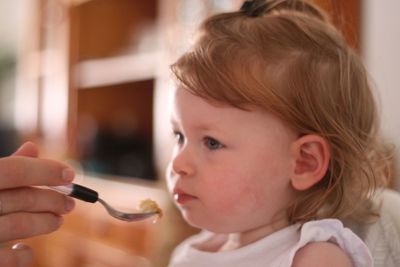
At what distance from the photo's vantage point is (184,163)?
703 millimetres

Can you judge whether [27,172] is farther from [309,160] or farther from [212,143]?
[309,160]

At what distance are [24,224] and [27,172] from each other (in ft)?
0.26

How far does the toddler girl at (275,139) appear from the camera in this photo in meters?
0.68

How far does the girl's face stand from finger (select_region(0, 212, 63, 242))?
18 centimetres

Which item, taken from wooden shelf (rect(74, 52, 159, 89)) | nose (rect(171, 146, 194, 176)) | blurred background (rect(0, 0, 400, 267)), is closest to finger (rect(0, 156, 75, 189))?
nose (rect(171, 146, 194, 176))

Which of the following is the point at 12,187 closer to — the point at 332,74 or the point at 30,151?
the point at 30,151

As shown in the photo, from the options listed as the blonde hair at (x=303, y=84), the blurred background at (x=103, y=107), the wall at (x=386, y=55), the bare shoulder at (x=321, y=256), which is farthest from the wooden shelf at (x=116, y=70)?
the bare shoulder at (x=321, y=256)

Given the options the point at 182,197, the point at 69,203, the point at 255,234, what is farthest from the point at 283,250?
the point at 69,203

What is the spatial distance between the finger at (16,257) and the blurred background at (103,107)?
79cm

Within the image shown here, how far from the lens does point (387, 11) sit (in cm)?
87

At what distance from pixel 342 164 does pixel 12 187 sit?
45 centimetres

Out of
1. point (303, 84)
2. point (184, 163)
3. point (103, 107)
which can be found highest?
point (303, 84)

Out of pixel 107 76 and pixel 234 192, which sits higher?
pixel 234 192

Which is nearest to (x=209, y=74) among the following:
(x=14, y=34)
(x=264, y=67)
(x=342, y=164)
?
(x=264, y=67)
